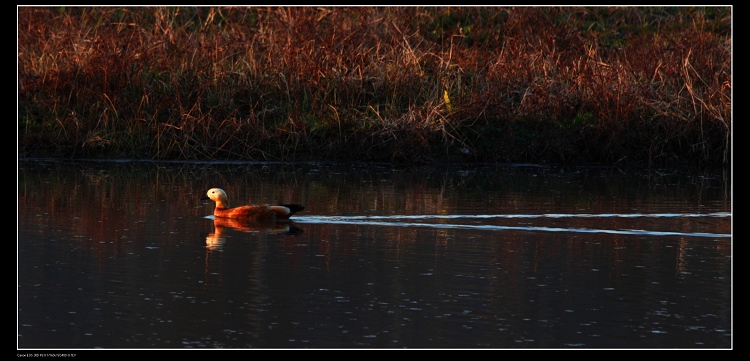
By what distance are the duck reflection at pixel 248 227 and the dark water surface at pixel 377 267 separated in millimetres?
33

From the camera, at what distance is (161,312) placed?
7.63 m

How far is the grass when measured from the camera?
1819 centimetres

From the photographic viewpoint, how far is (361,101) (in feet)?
62.4

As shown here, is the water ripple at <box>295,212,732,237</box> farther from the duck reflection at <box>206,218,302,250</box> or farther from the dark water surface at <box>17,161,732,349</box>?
the duck reflection at <box>206,218,302,250</box>

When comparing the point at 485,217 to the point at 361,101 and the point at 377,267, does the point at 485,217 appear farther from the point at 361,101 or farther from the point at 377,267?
the point at 361,101

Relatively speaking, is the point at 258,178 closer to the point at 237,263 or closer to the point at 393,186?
the point at 393,186

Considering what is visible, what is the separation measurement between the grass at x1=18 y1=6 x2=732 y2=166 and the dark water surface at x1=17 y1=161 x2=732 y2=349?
9.64ft

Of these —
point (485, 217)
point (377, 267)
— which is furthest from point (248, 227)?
point (377, 267)

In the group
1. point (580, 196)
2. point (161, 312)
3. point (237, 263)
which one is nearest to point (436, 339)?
point (161, 312)

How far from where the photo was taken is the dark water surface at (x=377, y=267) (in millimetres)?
7199

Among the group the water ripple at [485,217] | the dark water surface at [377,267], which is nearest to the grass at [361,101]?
the dark water surface at [377,267]

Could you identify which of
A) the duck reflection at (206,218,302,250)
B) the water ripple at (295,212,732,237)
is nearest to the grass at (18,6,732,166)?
the water ripple at (295,212,732,237)

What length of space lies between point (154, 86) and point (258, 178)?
3891mm

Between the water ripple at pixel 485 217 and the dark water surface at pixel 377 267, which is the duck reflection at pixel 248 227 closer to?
the dark water surface at pixel 377 267
